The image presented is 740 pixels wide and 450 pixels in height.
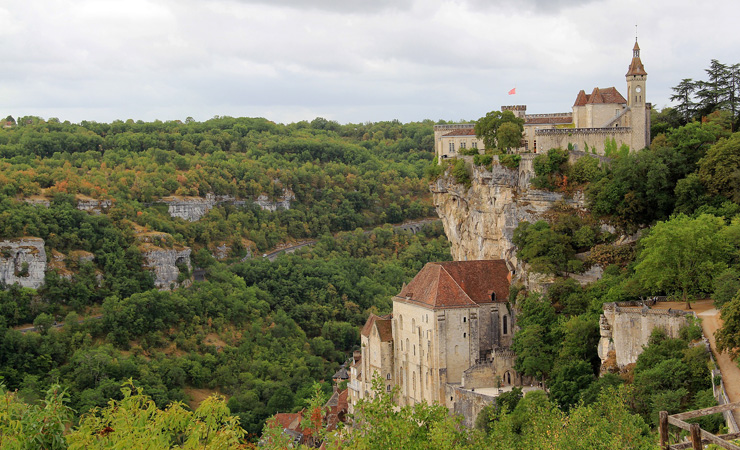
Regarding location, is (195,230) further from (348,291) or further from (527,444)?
(527,444)

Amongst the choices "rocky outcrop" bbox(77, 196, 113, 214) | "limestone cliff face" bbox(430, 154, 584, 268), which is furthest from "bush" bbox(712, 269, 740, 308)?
"rocky outcrop" bbox(77, 196, 113, 214)

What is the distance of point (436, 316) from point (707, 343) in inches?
766

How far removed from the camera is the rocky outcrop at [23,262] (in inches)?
3783

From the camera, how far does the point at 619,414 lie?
117ft

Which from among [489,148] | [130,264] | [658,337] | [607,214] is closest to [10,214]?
[130,264]

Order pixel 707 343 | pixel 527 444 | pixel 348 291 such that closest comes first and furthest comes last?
1. pixel 527 444
2. pixel 707 343
3. pixel 348 291

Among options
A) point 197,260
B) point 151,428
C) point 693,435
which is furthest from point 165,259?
point 151,428

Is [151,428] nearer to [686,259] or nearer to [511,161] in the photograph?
[686,259]

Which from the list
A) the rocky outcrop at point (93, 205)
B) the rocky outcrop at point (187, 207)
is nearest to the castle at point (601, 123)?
the rocky outcrop at point (93, 205)

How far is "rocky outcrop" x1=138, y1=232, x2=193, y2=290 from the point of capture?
111 m

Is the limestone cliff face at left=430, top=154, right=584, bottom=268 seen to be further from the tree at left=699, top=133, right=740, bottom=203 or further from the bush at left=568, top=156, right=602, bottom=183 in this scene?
the tree at left=699, top=133, right=740, bottom=203

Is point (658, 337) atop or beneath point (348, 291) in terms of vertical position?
atop

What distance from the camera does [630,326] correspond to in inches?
1815

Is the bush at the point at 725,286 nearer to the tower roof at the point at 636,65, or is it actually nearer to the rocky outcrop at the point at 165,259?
the tower roof at the point at 636,65
